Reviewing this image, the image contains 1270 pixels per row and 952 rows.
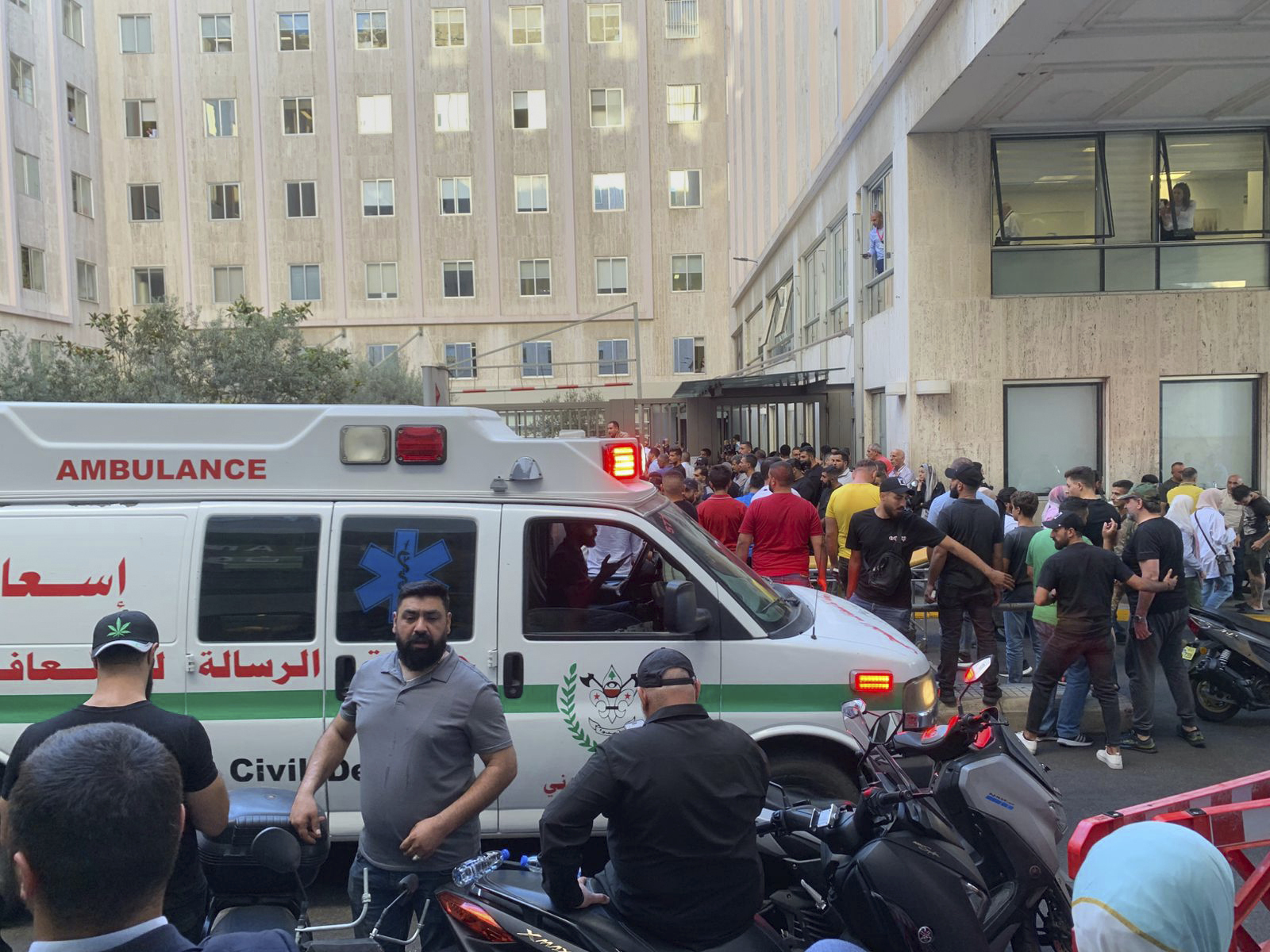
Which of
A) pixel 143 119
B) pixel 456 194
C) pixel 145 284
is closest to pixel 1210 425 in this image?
pixel 456 194

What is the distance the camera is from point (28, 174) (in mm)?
36531

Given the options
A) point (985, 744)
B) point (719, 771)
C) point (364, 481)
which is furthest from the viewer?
point (364, 481)

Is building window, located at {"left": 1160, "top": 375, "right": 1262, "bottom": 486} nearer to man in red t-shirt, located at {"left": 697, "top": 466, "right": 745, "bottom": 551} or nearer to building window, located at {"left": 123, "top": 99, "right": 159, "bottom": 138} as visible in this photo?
man in red t-shirt, located at {"left": 697, "top": 466, "right": 745, "bottom": 551}

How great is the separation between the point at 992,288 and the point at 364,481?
12.2 metres

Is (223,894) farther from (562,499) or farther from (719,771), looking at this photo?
(562,499)

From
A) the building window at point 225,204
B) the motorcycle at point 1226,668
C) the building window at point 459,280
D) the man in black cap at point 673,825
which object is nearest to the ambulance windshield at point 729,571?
the man in black cap at point 673,825

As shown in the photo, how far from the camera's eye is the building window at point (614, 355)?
4519 centimetres

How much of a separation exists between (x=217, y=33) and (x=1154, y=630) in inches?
1874

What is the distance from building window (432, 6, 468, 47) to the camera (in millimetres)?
45125

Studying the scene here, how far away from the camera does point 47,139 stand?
126 feet

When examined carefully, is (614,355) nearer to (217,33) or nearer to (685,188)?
(685,188)

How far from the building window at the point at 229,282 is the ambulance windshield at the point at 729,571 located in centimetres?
4386

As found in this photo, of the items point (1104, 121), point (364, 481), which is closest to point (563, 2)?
point (1104, 121)

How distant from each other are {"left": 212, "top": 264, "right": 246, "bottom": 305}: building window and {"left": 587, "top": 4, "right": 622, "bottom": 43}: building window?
17867mm
